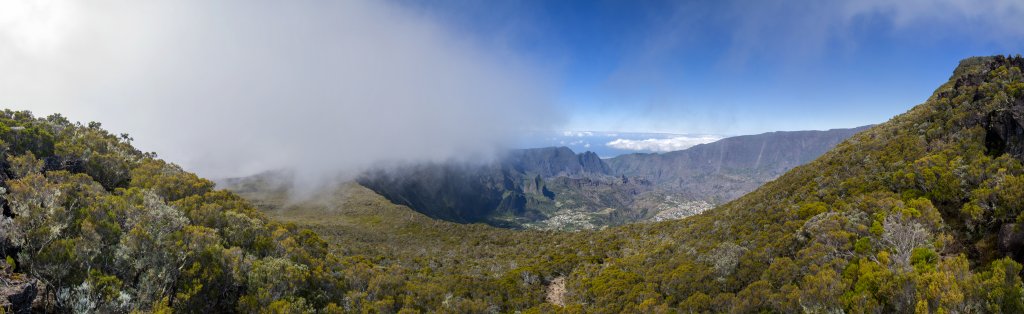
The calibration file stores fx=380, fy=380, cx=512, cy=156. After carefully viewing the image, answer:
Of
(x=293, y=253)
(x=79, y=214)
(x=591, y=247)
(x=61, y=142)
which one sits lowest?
(x=591, y=247)

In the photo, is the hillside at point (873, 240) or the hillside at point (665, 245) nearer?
the hillside at point (665, 245)

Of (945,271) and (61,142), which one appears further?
(61,142)

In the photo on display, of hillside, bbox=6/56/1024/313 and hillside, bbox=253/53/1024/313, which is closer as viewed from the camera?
hillside, bbox=6/56/1024/313

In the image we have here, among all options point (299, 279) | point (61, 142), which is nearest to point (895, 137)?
point (299, 279)

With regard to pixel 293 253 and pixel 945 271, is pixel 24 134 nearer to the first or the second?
pixel 293 253

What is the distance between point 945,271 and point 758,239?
2413 cm

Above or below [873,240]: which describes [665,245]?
below

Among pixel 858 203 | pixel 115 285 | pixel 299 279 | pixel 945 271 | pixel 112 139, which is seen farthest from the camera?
pixel 112 139

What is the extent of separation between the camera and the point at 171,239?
925 inches

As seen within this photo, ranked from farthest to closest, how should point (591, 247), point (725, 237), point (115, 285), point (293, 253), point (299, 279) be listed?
point (591, 247) → point (725, 237) → point (293, 253) → point (299, 279) → point (115, 285)

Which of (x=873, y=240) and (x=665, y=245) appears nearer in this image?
(x=873, y=240)

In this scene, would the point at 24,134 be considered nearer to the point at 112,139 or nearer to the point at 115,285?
the point at 112,139

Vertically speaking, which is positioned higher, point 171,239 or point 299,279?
point 171,239

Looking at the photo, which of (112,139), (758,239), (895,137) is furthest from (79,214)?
(895,137)
